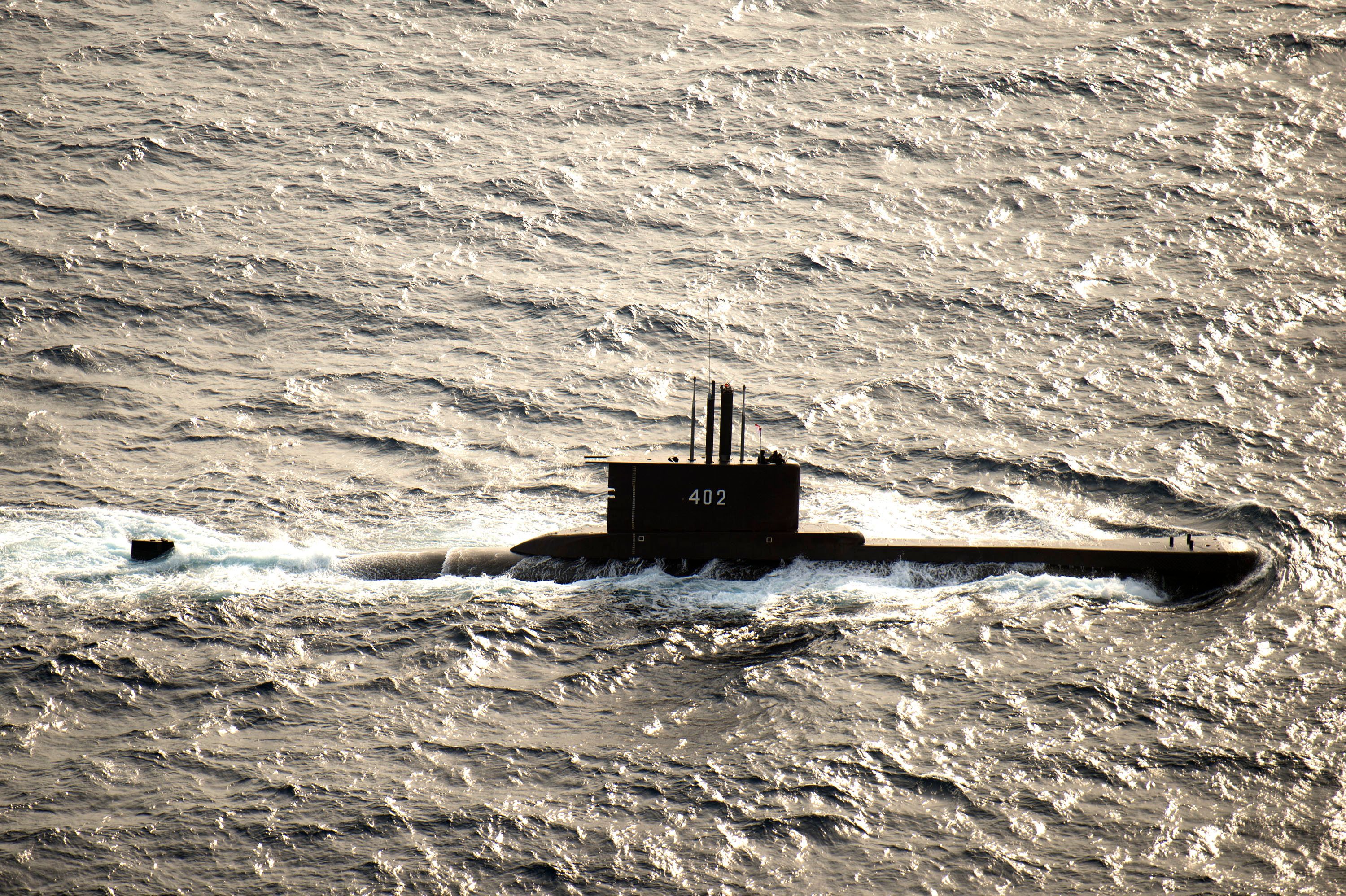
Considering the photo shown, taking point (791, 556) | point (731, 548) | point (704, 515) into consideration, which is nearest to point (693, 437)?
point (704, 515)

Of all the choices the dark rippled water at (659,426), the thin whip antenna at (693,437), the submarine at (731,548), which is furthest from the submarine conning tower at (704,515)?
the dark rippled water at (659,426)

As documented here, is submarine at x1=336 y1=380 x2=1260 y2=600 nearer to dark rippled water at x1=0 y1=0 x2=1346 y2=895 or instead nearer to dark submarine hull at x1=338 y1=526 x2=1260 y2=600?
dark submarine hull at x1=338 y1=526 x2=1260 y2=600

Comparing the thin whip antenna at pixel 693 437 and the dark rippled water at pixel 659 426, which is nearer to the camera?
the dark rippled water at pixel 659 426

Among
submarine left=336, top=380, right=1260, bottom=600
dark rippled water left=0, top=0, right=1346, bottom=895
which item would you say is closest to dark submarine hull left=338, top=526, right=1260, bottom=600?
submarine left=336, top=380, right=1260, bottom=600

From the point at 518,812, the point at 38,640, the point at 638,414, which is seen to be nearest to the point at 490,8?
the point at 638,414

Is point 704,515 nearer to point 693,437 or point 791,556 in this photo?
point 791,556

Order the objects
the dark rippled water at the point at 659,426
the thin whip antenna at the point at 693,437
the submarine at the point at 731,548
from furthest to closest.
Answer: the submarine at the point at 731,548 → the thin whip antenna at the point at 693,437 → the dark rippled water at the point at 659,426

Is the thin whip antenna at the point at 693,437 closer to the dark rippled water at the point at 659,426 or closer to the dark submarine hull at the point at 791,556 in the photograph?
the dark rippled water at the point at 659,426
